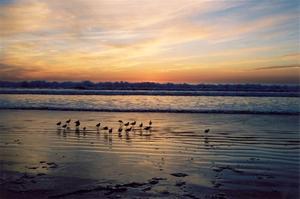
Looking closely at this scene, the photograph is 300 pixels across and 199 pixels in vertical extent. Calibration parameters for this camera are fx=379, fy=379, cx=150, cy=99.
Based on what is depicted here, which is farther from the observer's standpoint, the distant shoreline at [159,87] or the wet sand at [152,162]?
the distant shoreline at [159,87]

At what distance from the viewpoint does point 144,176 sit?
6.49m

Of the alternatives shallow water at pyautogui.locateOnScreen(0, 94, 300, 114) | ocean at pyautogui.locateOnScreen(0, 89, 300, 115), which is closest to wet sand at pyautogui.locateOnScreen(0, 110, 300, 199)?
shallow water at pyautogui.locateOnScreen(0, 94, 300, 114)

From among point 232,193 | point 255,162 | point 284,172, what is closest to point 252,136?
point 255,162

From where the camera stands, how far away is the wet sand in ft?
18.9

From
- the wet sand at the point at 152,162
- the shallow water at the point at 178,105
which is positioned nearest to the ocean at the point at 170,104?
the shallow water at the point at 178,105

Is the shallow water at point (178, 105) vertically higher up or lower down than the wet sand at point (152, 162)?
higher up

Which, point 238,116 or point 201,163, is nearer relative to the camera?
point 201,163

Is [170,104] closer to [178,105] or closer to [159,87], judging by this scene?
[178,105]

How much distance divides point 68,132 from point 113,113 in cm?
668

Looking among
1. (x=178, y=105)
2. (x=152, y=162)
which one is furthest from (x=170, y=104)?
(x=152, y=162)

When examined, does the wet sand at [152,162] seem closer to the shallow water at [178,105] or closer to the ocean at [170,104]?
the shallow water at [178,105]

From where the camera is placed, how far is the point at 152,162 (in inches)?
301

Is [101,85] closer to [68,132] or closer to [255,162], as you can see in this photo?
[68,132]

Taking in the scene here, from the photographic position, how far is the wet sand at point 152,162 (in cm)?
576
